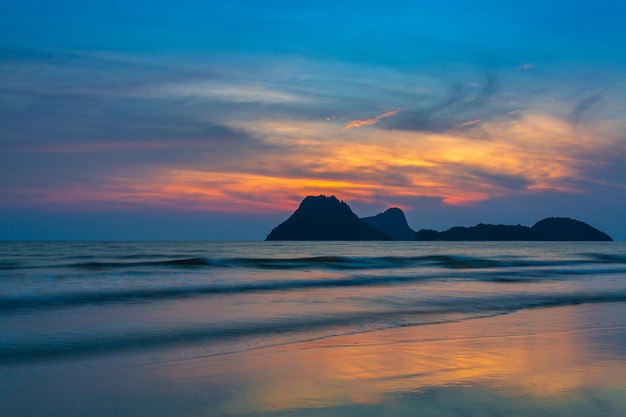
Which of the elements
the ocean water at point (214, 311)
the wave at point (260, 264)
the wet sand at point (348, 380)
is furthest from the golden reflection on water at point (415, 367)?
the wave at point (260, 264)

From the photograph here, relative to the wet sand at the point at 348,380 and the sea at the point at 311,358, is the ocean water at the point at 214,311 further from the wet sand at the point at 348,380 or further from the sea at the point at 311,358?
the wet sand at the point at 348,380

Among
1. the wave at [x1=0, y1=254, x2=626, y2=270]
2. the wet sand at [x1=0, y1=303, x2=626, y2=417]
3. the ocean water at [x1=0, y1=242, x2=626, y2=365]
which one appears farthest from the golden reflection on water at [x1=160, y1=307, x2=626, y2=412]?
the wave at [x1=0, y1=254, x2=626, y2=270]

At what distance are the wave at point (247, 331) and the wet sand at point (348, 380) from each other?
0.66m

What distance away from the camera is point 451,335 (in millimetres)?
8633

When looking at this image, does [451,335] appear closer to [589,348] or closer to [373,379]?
[589,348]

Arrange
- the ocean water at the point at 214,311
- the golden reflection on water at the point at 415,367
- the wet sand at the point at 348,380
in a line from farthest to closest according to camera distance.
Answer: the ocean water at the point at 214,311 → the golden reflection on water at the point at 415,367 → the wet sand at the point at 348,380

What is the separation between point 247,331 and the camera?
29.9 feet

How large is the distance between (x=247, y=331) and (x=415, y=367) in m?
3.64

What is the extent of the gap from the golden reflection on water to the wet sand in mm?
13

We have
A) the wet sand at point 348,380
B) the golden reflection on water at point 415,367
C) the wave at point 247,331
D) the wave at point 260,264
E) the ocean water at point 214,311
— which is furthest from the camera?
the wave at point 260,264

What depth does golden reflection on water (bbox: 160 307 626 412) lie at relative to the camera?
16.9ft

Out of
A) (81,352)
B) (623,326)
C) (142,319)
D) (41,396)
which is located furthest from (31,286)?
(623,326)

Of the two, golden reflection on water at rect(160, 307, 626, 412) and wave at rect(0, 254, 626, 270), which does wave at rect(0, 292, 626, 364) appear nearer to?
golden reflection on water at rect(160, 307, 626, 412)

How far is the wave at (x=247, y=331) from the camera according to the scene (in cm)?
765
